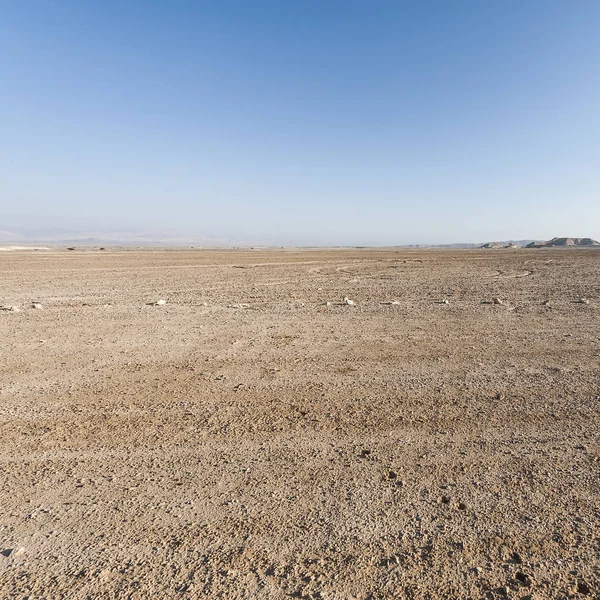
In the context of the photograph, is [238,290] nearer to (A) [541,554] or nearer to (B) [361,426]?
(B) [361,426]

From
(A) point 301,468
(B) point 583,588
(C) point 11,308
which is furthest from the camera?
(C) point 11,308

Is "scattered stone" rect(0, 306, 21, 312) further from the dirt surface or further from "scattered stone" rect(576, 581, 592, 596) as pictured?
"scattered stone" rect(576, 581, 592, 596)

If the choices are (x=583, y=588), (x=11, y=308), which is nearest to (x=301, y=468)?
(x=583, y=588)

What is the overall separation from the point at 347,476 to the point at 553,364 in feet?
14.2

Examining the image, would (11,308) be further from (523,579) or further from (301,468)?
(523,579)

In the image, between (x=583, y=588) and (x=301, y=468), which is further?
(x=301, y=468)

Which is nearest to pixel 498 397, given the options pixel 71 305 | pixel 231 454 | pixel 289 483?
pixel 289 483

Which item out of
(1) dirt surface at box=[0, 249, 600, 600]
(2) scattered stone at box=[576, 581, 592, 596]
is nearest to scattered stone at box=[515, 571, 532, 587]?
(1) dirt surface at box=[0, 249, 600, 600]

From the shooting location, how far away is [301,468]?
330 cm

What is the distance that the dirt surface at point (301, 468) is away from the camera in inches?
89.6

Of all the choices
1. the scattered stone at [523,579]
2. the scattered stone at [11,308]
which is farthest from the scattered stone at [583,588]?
the scattered stone at [11,308]

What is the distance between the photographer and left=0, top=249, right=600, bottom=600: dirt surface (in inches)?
89.6

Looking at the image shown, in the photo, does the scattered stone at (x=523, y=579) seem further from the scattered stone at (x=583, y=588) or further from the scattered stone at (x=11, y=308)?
the scattered stone at (x=11, y=308)

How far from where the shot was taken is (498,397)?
469 cm
